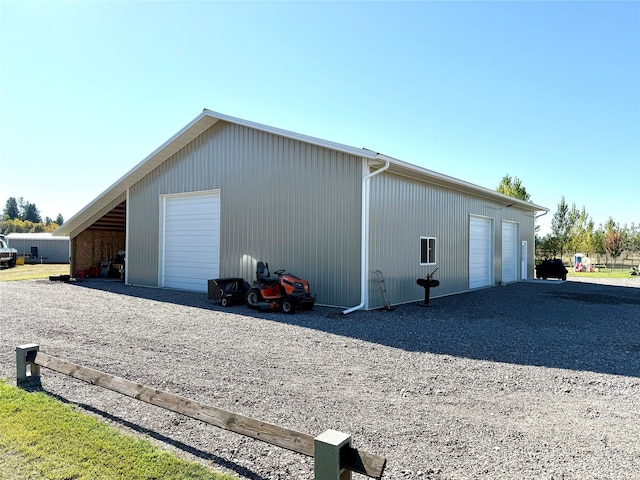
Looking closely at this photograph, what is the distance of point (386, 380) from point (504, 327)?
424 cm

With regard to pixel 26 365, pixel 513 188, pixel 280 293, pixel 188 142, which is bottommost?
pixel 26 365

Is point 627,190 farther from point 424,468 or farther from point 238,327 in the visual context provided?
point 424,468

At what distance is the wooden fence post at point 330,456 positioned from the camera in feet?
6.82

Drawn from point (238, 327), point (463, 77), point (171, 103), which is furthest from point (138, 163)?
point (463, 77)

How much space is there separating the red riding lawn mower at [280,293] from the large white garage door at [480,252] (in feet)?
Result: 25.1

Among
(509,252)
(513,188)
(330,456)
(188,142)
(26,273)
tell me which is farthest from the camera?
(513,188)

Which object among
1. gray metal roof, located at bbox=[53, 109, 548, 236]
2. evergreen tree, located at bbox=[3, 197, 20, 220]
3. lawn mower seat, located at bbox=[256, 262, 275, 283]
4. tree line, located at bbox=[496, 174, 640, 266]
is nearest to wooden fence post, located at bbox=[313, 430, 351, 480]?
gray metal roof, located at bbox=[53, 109, 548, 236]

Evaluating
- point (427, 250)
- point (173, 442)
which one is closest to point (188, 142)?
point (427, 250)

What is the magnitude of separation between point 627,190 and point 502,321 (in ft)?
105

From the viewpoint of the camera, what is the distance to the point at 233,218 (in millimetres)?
11922

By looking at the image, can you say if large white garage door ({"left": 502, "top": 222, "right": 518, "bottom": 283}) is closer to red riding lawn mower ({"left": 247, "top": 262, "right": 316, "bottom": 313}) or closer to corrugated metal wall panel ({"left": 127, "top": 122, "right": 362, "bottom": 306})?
corrugated metal wall panel ({"left": 127, "top": 122, "right": 362, "bottom": 306})

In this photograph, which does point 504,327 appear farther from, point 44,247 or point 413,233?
point 44,247

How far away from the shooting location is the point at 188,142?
13.2m

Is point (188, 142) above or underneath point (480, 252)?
above
